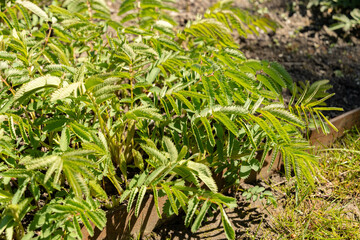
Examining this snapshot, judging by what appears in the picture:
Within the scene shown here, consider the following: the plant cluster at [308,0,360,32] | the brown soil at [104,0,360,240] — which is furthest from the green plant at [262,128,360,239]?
the plant cluster at [308,0,360,32]

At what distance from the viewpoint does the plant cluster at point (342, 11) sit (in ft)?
11.8

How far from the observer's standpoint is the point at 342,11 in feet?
13.0

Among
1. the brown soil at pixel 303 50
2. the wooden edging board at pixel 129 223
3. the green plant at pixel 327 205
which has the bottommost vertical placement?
the green plant at pixel 327 205

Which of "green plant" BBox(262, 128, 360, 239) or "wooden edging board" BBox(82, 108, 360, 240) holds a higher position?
"wooden edging board" BBox(82, 108, 360, 240)

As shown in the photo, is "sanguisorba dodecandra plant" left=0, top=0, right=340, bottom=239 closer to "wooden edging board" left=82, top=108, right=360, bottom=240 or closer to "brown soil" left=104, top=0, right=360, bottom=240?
"wooden edging board" left=82, top=108, right=360, bottom=240

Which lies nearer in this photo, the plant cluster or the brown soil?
the brown soil

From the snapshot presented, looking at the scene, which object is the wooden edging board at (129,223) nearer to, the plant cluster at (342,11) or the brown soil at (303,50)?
the brown soil at (303,50)

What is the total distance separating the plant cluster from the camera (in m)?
3.60

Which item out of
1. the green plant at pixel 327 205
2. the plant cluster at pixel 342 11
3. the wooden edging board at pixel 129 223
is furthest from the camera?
the plant cluster at pixel 342 11

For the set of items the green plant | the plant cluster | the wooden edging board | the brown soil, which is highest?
the plant cluster

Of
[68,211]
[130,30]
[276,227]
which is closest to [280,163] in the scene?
A: [276,227]

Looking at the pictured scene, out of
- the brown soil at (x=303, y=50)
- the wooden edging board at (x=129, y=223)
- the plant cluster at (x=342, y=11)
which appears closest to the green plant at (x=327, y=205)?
the brown soil at (x=303, y=50)

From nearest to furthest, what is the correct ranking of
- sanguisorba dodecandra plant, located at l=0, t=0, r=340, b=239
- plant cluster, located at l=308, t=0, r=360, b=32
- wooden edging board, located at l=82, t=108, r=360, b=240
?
sanguisorba dodecandra plant, located at l=0, t=0, r=340, b=239, wooden edging board, located at l=82, t=108, r=360, b=240, plant cluster, located at l=308, t=0, r=360, b=32

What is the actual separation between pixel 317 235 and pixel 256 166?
496 mm
